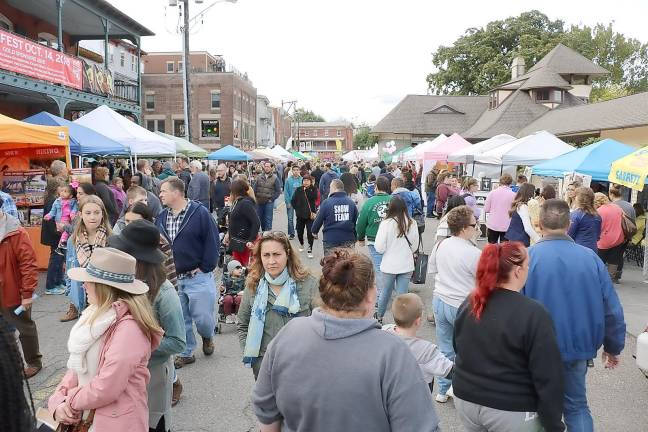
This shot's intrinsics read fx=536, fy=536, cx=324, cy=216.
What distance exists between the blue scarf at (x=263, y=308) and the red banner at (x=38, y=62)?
13.9 meters

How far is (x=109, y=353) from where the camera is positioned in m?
2.46

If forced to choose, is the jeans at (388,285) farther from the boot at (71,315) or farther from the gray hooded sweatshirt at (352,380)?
the gray hooded sweatshirt at (352,380)

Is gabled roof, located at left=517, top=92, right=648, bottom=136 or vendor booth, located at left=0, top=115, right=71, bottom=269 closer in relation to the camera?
vendor booth, located at left=0, top=115, right=71, bottom=269

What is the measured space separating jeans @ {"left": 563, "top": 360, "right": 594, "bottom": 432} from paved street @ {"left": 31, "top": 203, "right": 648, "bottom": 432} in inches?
43.4

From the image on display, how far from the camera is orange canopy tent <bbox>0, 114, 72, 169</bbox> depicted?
8.69 m

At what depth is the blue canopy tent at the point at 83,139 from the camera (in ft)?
38.4

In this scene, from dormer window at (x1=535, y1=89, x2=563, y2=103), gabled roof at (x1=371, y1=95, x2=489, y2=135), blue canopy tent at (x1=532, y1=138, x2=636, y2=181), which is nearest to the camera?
blue canopy tent at (x1=532, y1=138, x2=636, y2=181)

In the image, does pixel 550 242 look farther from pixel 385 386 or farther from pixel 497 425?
pixel 385 386

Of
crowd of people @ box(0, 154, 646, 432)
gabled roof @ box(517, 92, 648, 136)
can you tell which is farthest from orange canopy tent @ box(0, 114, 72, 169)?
gabled roof @ box(517, 92, 648, 136)

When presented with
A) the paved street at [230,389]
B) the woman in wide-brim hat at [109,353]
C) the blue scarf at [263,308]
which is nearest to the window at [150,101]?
the paved street at [230,389]

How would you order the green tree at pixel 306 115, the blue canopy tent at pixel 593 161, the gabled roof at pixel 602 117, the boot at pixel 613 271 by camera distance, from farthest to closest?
the green tree at pixel 306 115
the gabled roof at pixel 602 117
the blue canopy tent at pixel 593 161
the boot at pixel 613 271

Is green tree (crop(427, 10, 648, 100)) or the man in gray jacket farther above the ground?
green tree (crop(427, 10, 648, 100))

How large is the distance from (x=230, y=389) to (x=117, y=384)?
8.54 ft

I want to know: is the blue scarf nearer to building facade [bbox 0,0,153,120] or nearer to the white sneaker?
the white sneaker
